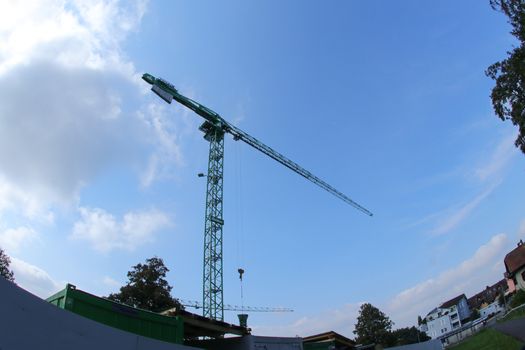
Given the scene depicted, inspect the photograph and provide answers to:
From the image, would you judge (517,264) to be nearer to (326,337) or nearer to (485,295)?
(326,337)

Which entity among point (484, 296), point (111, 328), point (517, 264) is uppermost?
point (484, 296)

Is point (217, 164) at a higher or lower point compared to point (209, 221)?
higher

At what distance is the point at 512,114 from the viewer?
1905 centimetres

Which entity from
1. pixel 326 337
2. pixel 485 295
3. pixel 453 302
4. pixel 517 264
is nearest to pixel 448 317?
pixel 453 302

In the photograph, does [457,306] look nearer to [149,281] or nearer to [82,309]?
[149,281]

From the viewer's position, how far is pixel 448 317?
9875 cm

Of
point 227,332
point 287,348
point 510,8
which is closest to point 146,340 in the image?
point 227,332

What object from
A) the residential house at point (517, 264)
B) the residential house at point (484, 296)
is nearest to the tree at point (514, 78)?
the residential house at point (517, 264)

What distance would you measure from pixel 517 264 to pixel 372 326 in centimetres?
2153

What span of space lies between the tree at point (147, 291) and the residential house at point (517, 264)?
1758 inches

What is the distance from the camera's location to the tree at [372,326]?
188 feet

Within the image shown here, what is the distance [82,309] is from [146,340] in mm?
2161

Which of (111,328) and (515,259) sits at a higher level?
Answer: (515,259)

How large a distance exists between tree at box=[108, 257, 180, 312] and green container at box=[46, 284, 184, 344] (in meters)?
20.5
